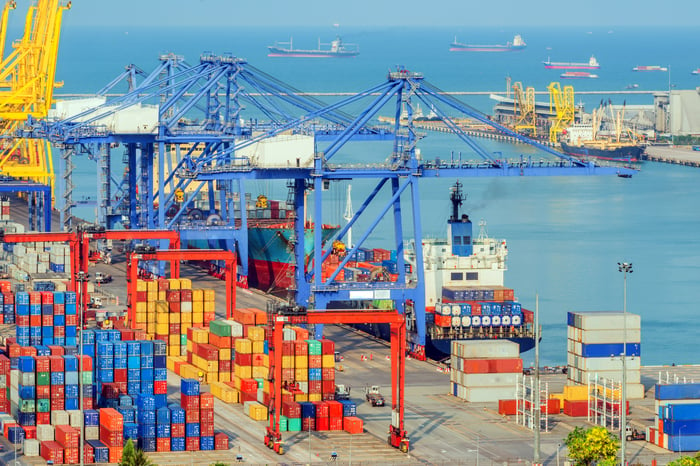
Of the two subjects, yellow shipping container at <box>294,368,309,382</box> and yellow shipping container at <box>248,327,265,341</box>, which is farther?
yellow shipping container at <box>248,327,265,341</box>

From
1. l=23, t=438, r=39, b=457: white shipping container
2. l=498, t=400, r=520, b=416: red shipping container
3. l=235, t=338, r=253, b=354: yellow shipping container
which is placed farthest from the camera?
l=235, t=338, r=253, b=354: yellow shipping container

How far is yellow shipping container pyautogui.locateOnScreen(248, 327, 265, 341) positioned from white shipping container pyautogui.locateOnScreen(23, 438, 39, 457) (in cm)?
1206

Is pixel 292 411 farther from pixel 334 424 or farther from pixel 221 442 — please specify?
pixel 221 442

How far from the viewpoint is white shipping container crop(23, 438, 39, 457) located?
187 ft

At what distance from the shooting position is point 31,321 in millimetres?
72062

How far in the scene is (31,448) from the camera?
5722 centimetres

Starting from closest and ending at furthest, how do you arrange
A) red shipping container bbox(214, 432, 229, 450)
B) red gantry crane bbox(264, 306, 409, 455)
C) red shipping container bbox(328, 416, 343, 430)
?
red gantry crane bbox(264, 306, 409, 455) → red shipping container bbox(214, 432, 229, 450) → red shipping container bbox(328, 416, 343, 430)

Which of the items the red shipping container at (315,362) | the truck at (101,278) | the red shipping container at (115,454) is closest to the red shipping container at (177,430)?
the red shipping container at (115,454)

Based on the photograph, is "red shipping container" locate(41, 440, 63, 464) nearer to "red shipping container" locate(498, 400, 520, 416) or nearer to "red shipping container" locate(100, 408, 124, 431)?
"red shipping container" locate(100, 408, 124, 431)

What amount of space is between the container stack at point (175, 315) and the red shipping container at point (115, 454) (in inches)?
734

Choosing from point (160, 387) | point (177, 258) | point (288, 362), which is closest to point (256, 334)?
point (288, 362)

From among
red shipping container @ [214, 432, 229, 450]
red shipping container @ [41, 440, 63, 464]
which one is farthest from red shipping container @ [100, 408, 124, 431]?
red shipping container @ [214, 432, 229, 450]

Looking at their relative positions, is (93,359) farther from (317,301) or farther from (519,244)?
(519,244)

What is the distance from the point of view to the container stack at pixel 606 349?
68.1 meters
